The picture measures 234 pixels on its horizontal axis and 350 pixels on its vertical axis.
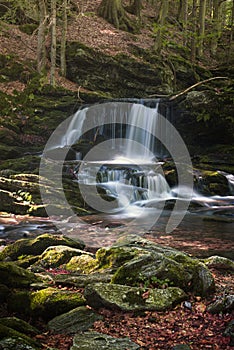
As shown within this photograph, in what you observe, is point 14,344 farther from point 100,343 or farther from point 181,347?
point 181,347

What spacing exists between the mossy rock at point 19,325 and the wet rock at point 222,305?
184 centimetres

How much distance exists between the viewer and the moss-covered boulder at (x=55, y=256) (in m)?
5.38

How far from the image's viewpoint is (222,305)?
11.8ft

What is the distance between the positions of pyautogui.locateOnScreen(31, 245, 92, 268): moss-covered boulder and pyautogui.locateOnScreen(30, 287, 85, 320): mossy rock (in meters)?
1.73

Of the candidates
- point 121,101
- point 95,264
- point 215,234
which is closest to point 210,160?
point 121,101

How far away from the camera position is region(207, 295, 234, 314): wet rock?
355 cm

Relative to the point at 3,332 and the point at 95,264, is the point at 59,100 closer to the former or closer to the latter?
the point at 95,264

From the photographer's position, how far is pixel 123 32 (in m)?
24.6

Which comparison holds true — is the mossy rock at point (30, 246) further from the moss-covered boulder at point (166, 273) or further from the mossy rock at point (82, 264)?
the moss-covered boulder at point (166, 273)

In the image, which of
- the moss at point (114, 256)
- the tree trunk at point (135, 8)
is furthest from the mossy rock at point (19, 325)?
the tree trunk at point (135, 8)

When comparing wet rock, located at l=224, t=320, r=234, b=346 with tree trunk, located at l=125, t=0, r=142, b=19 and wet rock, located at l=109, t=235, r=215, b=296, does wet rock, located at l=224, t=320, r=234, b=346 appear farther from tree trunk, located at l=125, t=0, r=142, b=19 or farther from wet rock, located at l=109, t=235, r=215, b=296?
tree trunk, located at l=125, t=0, r=142, b=19

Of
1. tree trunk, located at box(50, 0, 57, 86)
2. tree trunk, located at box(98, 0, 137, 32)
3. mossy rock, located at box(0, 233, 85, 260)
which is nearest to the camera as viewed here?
mossy rock, located at box(0, 233, 85, 260)

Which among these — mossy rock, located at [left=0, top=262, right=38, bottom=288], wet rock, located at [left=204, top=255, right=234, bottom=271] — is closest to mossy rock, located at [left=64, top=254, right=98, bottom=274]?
mossy rock, located at [left=0, top=262, right=38, bottom=288]

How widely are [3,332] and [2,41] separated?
2189 centimetres
